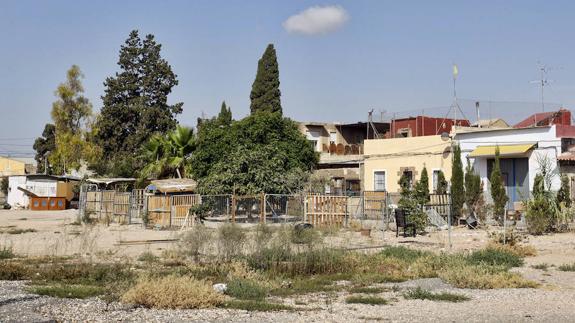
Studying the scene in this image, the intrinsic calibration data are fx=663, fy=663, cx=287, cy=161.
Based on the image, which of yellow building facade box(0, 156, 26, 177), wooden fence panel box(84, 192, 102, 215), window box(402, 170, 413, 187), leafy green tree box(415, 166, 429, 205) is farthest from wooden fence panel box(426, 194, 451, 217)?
yellow building facade box(0, 156, 26, 177)

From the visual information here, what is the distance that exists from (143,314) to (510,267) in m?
10.4

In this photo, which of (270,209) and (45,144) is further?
(45,144)

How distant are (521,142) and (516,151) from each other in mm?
917

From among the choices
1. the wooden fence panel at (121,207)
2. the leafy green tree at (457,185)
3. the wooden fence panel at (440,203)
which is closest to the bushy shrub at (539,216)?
the wooden fence panel at (440,203)

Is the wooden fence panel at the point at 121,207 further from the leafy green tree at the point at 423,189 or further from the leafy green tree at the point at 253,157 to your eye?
the leafy green tree at the point at 423,189

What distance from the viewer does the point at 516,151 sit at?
110ft

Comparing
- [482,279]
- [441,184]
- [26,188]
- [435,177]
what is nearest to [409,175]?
[435,177]

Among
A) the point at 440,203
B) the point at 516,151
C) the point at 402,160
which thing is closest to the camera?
the point at 516,151

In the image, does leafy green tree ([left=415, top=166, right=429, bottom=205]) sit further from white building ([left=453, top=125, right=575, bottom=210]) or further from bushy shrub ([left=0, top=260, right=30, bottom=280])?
bushy shrub ([left=0, top=260, right=30, bottom=280])

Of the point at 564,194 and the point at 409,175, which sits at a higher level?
the point at 409,175

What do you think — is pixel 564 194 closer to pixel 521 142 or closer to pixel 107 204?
pixel 521 142

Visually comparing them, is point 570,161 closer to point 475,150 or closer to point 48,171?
point 475,150

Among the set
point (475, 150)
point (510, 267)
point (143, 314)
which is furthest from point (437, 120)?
point (143, 314)

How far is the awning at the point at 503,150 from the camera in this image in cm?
3353
